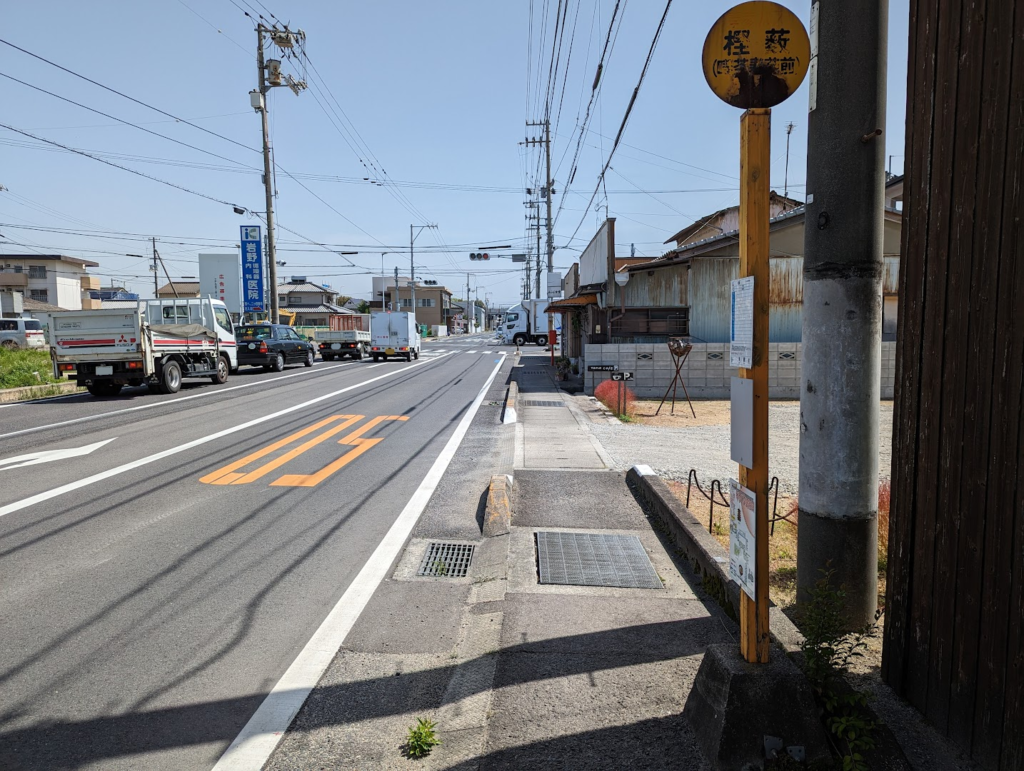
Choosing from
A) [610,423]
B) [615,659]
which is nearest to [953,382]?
[615,659]

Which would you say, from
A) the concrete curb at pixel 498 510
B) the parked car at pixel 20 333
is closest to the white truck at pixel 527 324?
the parked car at pixel 20 333

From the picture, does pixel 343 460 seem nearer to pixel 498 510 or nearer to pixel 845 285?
pixel 498 510

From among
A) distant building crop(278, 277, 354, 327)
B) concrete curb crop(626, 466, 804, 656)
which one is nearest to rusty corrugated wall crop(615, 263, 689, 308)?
concrete curb crop(626, 466, 804, 656)

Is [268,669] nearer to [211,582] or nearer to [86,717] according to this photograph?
[86,717]

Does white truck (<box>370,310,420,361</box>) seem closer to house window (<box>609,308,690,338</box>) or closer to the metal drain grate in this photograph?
house window (<box>609,308,690,338</box>)

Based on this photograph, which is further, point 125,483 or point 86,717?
point 125,483

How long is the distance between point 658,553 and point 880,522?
175 cm

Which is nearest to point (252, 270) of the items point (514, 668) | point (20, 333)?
point (20, 333)

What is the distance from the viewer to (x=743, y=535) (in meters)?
2.88

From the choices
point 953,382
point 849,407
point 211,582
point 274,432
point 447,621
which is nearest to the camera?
point 953,382

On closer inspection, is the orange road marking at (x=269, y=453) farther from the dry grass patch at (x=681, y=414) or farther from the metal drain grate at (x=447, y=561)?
the dry grass patch at (x=681, y=414)

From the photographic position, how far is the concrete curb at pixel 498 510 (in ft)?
20.0

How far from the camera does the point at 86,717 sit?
3262mm

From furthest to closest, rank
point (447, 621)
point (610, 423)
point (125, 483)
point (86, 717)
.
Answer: point (610, 423) → point (125, 483) → point (447, 621) → point (86, 717)
